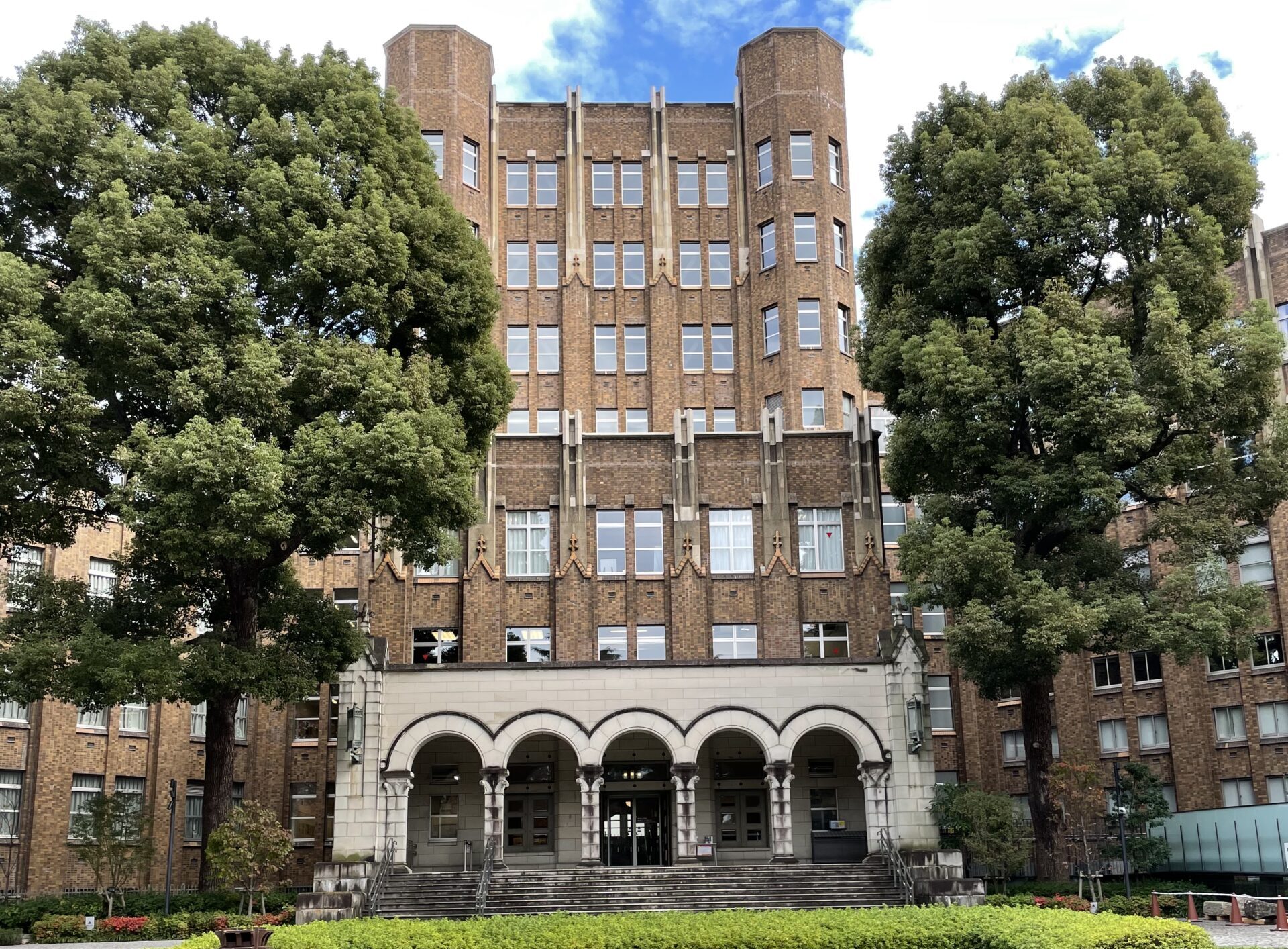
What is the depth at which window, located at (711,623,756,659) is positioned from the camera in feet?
106

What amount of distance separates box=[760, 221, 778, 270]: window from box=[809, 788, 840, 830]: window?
17319 mm

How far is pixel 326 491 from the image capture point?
22328mm

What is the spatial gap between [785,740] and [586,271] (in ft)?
62.4

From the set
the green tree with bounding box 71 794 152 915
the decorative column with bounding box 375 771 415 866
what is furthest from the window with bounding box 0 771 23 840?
the decorative column with bounding box 375 771 415 866

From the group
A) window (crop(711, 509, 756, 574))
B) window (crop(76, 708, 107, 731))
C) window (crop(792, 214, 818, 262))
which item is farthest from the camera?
window (crop(792, 214, 818, 262))

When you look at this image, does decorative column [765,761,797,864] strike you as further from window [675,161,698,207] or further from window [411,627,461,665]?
window [675,161,698,207]

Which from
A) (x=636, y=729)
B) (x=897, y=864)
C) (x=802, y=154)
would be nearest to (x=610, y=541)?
(x=636, y=729)

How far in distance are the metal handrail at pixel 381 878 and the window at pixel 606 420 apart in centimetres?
1694

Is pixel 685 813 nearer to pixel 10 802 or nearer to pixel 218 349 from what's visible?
pixel 218 349

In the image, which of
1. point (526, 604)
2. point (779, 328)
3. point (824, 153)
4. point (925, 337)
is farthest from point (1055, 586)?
point (824, 153)

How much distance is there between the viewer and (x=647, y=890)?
25.2 m

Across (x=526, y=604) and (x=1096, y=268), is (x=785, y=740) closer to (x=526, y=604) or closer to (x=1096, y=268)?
(x=526, y=604)

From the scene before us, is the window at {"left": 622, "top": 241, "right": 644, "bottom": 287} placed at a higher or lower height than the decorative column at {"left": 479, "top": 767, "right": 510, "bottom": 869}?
higher

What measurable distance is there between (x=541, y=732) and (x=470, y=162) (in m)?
20.8
